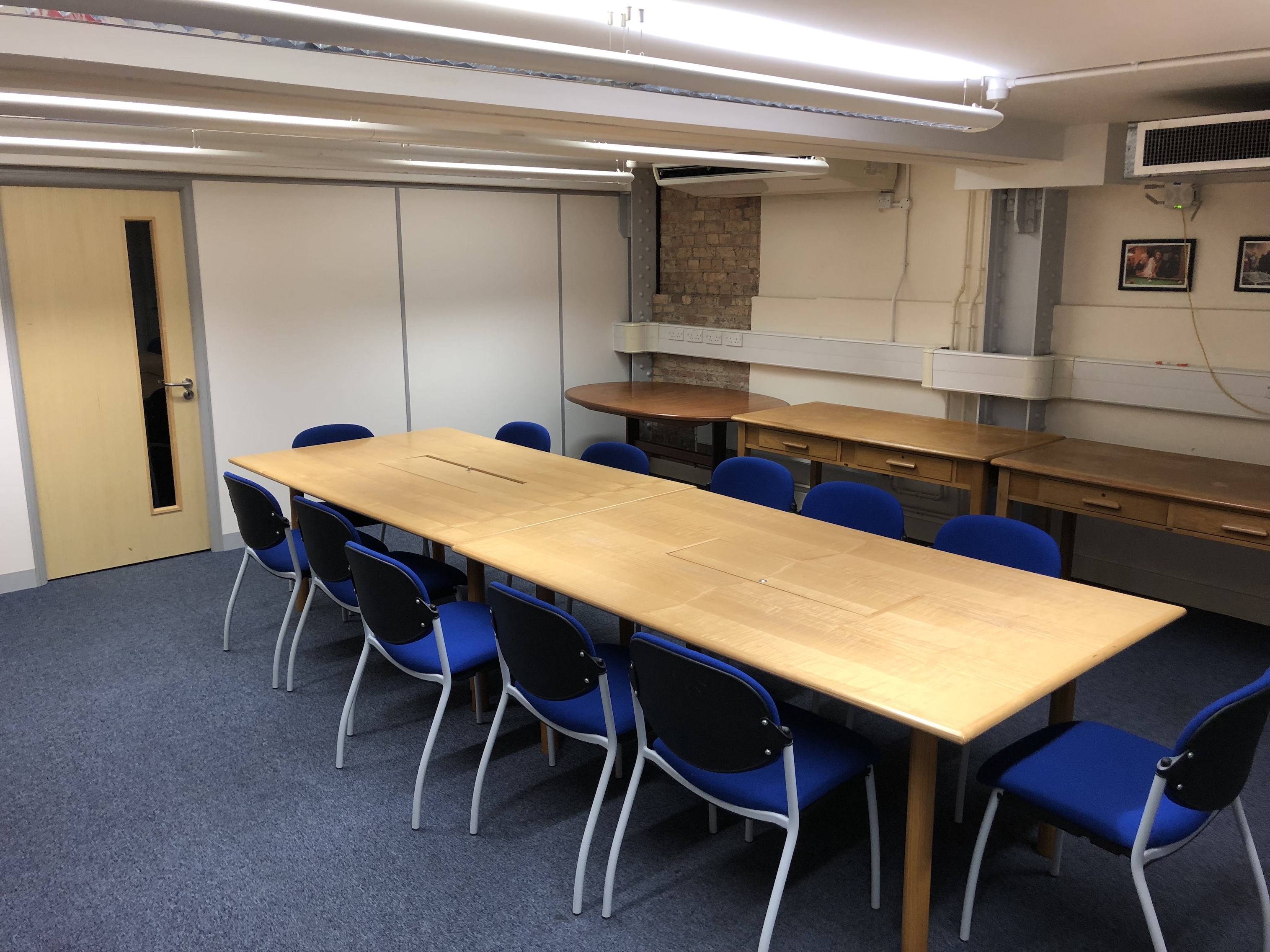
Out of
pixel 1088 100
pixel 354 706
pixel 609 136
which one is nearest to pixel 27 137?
pixel 609 136

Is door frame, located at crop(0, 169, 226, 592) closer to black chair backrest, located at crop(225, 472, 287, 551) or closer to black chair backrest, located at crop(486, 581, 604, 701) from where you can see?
black chair backrest, located at crop(225, 472, 287, 551)

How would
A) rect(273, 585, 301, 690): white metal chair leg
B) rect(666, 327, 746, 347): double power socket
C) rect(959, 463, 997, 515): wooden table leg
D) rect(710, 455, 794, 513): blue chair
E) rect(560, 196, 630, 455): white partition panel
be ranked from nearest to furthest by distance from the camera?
rect(273, 585, 301, 690): white metal chair leg < rect(710, 455, 794, 513): blue chair < rect(959, 463, 997, 515): wooden table leg < rect(666, 327, 746, 347): double power socket < rect(560, 196, 630, 455): white partition panel

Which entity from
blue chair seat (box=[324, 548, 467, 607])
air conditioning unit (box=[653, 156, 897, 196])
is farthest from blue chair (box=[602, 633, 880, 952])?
air conditioning unit (box=[653, 156, 897, 196])

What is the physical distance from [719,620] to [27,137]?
3.77 metres

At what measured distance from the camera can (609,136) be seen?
3986 mm

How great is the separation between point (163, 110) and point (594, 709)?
8.11 feet

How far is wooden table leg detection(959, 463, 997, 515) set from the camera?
4801 millimetres

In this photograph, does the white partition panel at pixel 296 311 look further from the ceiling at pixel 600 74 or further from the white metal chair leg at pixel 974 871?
the white metal chair leg at pixel 974 871

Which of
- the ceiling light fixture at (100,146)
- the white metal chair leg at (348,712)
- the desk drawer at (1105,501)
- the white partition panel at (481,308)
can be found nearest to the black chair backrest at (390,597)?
the white metal chair leg at (348,712)

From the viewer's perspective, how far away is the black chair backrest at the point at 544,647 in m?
2.72

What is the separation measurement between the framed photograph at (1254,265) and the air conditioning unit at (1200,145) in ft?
2.80

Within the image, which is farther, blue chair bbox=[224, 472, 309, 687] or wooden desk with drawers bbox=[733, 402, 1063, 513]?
wooden desk with drawers bbox=[733, 402, 1063, 513]

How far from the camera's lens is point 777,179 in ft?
20.6

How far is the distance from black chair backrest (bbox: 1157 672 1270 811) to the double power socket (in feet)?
16.5
